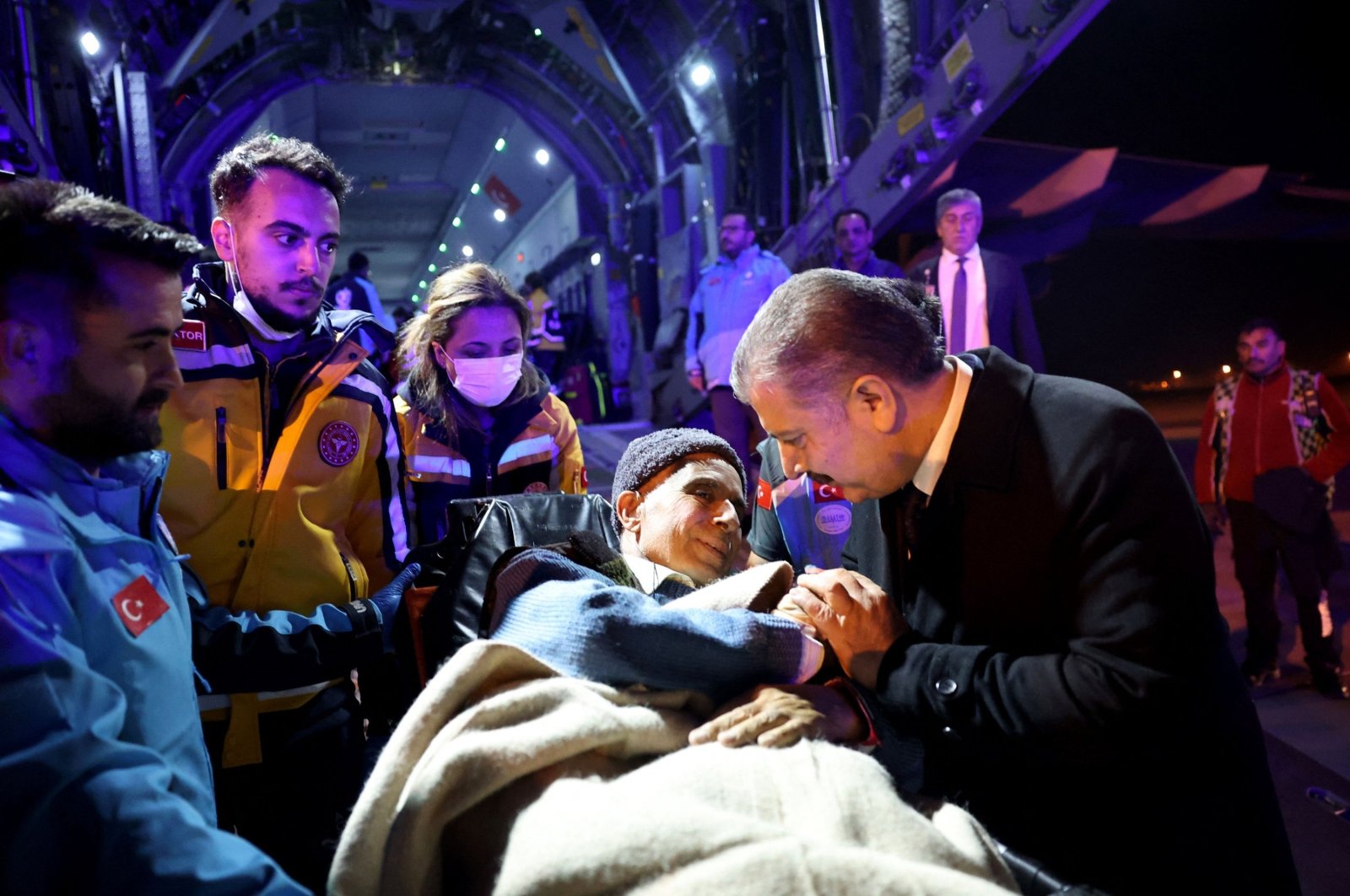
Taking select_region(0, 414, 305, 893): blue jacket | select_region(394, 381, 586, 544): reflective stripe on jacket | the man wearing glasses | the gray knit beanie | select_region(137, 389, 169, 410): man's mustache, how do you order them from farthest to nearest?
the man wearing glasses < select_region(394, 381, 586, 544): reflective stripe on jacket < the gray knit beanie < select_region(137, 389, 169, 410): man's mustache < select_region(0, 414, 305, 893): blue jacket

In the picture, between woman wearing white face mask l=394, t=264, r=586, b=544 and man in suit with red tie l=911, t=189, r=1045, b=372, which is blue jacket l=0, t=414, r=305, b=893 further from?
man in suit with red tie l=911, t=189, r=1045, b=372

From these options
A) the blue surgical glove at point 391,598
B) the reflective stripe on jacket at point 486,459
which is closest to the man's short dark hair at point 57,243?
the blue surgical glove at point 391,598

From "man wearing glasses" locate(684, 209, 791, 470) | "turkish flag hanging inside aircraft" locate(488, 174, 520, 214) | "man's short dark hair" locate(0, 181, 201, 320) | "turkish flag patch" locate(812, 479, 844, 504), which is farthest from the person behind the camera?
"turkish flag hanging inside aircraft" locate(488, 174, 520, 214)

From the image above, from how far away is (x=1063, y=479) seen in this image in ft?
4.28

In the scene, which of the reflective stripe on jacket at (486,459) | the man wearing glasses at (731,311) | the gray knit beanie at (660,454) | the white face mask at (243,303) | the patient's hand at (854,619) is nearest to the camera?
the patient's hand at (854,619)

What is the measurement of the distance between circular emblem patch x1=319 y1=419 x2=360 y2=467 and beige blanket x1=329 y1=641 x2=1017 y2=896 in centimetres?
95

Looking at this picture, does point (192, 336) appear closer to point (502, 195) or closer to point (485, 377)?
point (485, 377)

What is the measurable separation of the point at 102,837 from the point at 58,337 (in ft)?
1.98

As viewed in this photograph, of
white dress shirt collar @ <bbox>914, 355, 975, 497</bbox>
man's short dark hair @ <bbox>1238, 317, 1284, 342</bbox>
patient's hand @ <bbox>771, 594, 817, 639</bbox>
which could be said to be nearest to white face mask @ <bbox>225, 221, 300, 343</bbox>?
patient's hand @ <bbox>771, 594, 817, 639</bbox>

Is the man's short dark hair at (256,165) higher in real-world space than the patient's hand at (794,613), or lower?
higher

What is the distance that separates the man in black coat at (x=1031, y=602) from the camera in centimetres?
125

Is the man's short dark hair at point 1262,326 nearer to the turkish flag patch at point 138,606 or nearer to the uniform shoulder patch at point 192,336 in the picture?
the uniform shoulder patch at point 192,336

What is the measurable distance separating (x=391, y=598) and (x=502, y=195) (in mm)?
19774

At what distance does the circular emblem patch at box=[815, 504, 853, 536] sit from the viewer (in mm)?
2535
